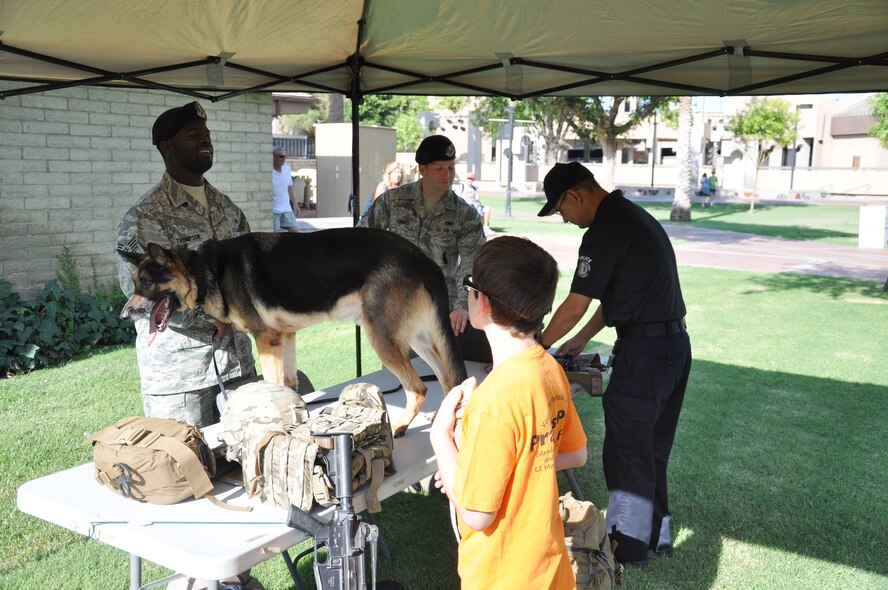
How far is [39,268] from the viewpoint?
28.9 feet

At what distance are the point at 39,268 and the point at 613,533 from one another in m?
7.85

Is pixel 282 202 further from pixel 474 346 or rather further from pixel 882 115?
pixel 882 115

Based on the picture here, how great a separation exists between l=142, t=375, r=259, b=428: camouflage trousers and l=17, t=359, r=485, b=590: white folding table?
106 cm

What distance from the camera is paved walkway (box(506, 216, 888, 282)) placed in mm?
16062

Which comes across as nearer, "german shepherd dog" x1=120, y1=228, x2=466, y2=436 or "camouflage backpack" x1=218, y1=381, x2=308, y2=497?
"camouflage backpack" x1=218, y1=381, x2=308, y2=497

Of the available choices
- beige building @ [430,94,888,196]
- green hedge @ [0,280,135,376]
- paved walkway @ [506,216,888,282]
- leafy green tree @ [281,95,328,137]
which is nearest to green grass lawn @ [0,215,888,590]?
green hedge @ [0,280,135,376]

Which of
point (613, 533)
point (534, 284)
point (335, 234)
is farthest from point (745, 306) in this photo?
point (534, 284)

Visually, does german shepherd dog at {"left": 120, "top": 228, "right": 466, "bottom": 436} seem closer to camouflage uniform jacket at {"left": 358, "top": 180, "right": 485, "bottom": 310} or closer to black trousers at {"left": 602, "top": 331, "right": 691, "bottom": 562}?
black trousers at {"left": 602, "top": 331, "right": 691, "bottom": 562}

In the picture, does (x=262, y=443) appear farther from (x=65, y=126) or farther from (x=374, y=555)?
(x=65, y=126)

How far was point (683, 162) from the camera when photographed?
27.9 metres

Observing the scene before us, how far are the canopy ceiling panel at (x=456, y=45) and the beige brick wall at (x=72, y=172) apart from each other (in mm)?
4261

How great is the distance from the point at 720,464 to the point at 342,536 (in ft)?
14.3

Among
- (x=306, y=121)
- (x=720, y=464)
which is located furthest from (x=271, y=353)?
(x=306, y=121)

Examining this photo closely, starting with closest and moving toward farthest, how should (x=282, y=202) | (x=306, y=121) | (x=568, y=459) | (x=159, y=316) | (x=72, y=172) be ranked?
(x=568, y=459), (x=159, y=316), (x=72, y=172), (x=282, y=202), (x=306, y=121)
